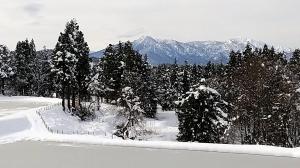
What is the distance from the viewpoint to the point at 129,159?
16422 mm

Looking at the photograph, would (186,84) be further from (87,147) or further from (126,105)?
(87,147)

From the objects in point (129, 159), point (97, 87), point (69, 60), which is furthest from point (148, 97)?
point (129, 159)

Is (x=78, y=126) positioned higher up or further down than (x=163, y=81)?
further down

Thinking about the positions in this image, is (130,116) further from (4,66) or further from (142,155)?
(4,66)

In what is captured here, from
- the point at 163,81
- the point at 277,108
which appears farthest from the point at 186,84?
the point at 277,108

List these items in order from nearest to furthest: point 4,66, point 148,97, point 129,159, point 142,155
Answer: point 129,159, point 142,155, point 148,97, point 4,66

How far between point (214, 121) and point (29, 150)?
2371 centimetres

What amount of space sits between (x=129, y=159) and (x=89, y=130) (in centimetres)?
4785

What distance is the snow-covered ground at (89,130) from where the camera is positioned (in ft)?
58.4

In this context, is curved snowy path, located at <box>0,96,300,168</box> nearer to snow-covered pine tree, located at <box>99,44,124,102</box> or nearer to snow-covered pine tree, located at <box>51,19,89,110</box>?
snow-covered pine tree, located at <box>51,19,89,110</box>

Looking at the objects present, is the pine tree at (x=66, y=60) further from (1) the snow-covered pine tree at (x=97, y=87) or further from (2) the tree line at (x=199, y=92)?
(1) the snow-covered pine tree at (x=97, y=87)

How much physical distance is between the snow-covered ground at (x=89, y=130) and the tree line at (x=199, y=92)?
3.61 m

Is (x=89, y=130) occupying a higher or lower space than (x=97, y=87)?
lower

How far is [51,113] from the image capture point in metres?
63.8
